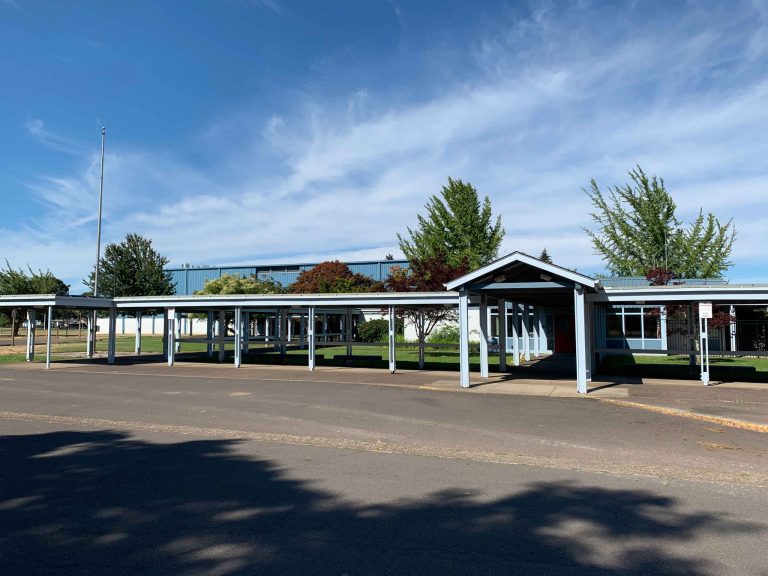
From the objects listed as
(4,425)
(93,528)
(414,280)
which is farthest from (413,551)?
(414,280)

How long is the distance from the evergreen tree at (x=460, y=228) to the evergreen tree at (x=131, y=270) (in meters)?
21.4

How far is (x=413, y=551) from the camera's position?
15.0 ft

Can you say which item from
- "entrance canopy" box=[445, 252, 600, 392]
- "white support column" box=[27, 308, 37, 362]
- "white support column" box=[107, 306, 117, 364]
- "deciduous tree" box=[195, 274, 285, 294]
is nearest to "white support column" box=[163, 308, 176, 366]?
"white support column" box=[107, 306, 117, 364]

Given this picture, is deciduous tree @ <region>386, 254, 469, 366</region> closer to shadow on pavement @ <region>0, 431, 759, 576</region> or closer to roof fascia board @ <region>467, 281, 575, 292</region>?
roof fascia board @ <region>467, 281, 575, 292</region>

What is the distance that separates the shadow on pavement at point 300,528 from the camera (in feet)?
14.2

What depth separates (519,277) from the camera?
1731cm

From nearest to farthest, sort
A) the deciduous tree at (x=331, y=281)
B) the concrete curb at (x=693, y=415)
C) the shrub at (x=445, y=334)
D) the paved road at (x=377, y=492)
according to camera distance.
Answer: the paved road at (x=377, y=492)
the concrete curb at (x=693, y=415)
the shrub at (x=445, y=334)
the deciduous tree at (x=331, y=281)

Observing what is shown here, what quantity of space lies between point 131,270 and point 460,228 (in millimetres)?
26753

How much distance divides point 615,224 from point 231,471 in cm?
3679

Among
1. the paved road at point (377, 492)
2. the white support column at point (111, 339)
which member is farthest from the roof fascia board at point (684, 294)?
the white support column at point (111, 339)

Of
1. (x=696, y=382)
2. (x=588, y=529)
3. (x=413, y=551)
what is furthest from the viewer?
(x=696, y=382)

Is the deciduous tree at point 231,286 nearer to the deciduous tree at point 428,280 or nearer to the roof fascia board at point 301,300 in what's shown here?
the deciduous tree at point 428,280

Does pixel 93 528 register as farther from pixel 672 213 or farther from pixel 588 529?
pixel 672 213

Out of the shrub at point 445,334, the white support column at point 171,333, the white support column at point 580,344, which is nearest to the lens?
the white support column at point 580,344
